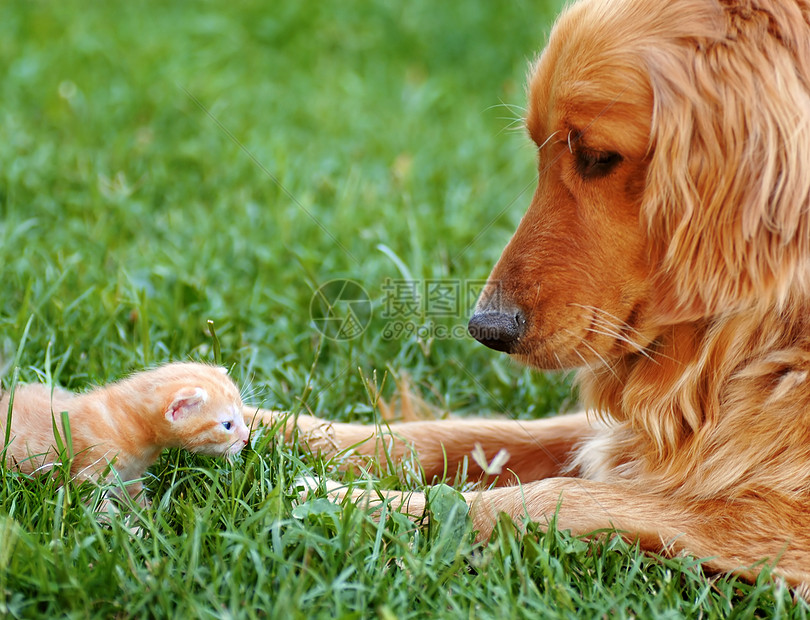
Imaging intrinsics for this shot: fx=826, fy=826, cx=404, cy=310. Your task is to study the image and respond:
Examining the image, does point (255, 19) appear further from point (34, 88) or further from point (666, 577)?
point (666, 577)

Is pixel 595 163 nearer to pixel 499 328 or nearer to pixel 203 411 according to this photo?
pixel 499 328

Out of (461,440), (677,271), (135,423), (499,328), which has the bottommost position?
(461,440)

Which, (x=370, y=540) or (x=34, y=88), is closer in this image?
(x=370, y=540)

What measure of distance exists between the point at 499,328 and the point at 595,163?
0.53 meters

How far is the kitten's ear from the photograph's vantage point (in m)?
2.24

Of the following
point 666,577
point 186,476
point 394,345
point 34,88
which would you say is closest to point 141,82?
point 34,88

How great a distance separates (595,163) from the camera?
2.21m

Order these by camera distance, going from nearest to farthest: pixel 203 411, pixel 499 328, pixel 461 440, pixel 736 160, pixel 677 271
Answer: pixel 736 160, pixel 677 271, pixel 203 411, pixel 499 328, pixel 461 440

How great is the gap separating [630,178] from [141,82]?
4.25 metres

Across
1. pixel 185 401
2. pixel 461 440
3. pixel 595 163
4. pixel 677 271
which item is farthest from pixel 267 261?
pixel 677 271

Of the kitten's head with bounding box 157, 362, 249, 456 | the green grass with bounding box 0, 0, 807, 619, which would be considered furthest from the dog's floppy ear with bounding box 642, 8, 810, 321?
the kitten's head with bounding box 157, 362, 249, 456

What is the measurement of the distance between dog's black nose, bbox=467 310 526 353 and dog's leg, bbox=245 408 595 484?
15.9 inches

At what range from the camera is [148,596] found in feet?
5.75

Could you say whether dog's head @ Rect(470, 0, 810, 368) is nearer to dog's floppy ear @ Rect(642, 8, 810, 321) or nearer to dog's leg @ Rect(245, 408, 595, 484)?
dog's floppy ear @ Rect(642, 8, 810, 321)
